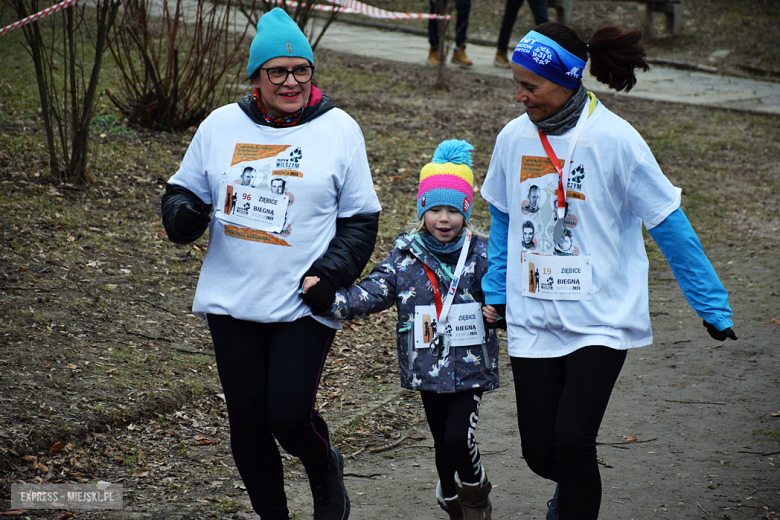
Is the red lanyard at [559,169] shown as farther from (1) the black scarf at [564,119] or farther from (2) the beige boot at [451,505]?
(2) the beige boot at [451,505]

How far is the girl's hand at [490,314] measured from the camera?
3.16m

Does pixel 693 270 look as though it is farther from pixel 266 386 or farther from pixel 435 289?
pixel 266 386

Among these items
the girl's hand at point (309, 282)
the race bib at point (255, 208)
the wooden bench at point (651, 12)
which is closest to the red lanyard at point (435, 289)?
the girl's hand at point (309, 282)

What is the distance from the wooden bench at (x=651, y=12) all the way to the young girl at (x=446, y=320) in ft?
47.6

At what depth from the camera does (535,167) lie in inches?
117

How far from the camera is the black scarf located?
2916 millimetres

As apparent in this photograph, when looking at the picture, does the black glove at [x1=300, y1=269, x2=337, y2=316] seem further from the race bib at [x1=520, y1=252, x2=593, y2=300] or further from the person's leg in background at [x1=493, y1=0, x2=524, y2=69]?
the person's leg in background at [x1=493, y1=0, x2=524, y2=69]

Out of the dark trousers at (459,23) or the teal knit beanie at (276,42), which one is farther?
the dark trousers at (459,23)

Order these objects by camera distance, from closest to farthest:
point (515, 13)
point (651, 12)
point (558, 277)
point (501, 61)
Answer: point (558, 277) → point (515, 13) → point (501, 61) → point (651, 12)

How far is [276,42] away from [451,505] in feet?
6.68

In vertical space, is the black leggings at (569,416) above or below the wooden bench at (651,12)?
below

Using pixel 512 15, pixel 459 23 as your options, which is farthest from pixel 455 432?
pixel 512 15

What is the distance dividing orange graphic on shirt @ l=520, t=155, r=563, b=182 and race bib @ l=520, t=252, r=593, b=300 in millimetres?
298

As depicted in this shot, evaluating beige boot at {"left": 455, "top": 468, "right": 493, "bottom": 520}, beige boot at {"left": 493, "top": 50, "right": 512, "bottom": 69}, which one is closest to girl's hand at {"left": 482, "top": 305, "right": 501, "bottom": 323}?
beige boot at {"left": 455, "top": 468, "right": 493, "bottom": 520}
